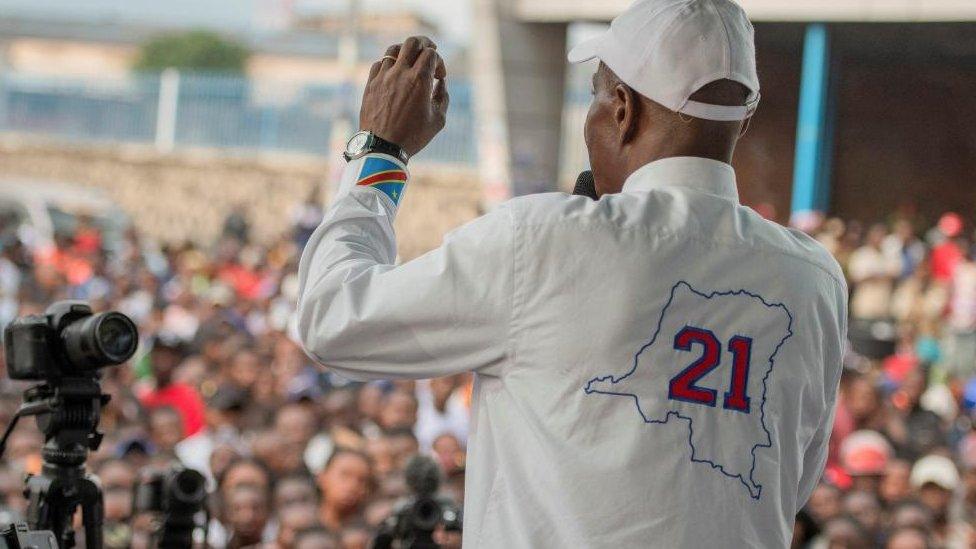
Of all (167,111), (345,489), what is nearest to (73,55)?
(167,111)

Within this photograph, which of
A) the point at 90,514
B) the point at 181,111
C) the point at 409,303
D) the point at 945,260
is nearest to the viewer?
the point at 409,303

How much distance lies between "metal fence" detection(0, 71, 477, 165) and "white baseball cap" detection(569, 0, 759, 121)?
16.0 metres

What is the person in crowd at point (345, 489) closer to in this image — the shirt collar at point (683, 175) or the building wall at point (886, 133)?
the shirt collar at point (683, 175)

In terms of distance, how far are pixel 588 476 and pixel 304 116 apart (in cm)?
1770

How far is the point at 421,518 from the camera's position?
2.69m

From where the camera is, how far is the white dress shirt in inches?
68.1

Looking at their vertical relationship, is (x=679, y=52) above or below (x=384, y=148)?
above

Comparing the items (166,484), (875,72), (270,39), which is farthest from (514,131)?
(270,39)

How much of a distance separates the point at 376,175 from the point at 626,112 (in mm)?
347

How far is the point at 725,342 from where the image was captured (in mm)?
1776

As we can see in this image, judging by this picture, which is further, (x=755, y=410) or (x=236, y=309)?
(x=236, y=309)

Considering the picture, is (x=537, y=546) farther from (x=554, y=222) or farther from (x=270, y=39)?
(x=270, y=39)

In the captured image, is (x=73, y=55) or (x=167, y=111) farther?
(x=73, y=55)

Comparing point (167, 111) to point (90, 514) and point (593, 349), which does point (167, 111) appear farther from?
point (593, 349)
